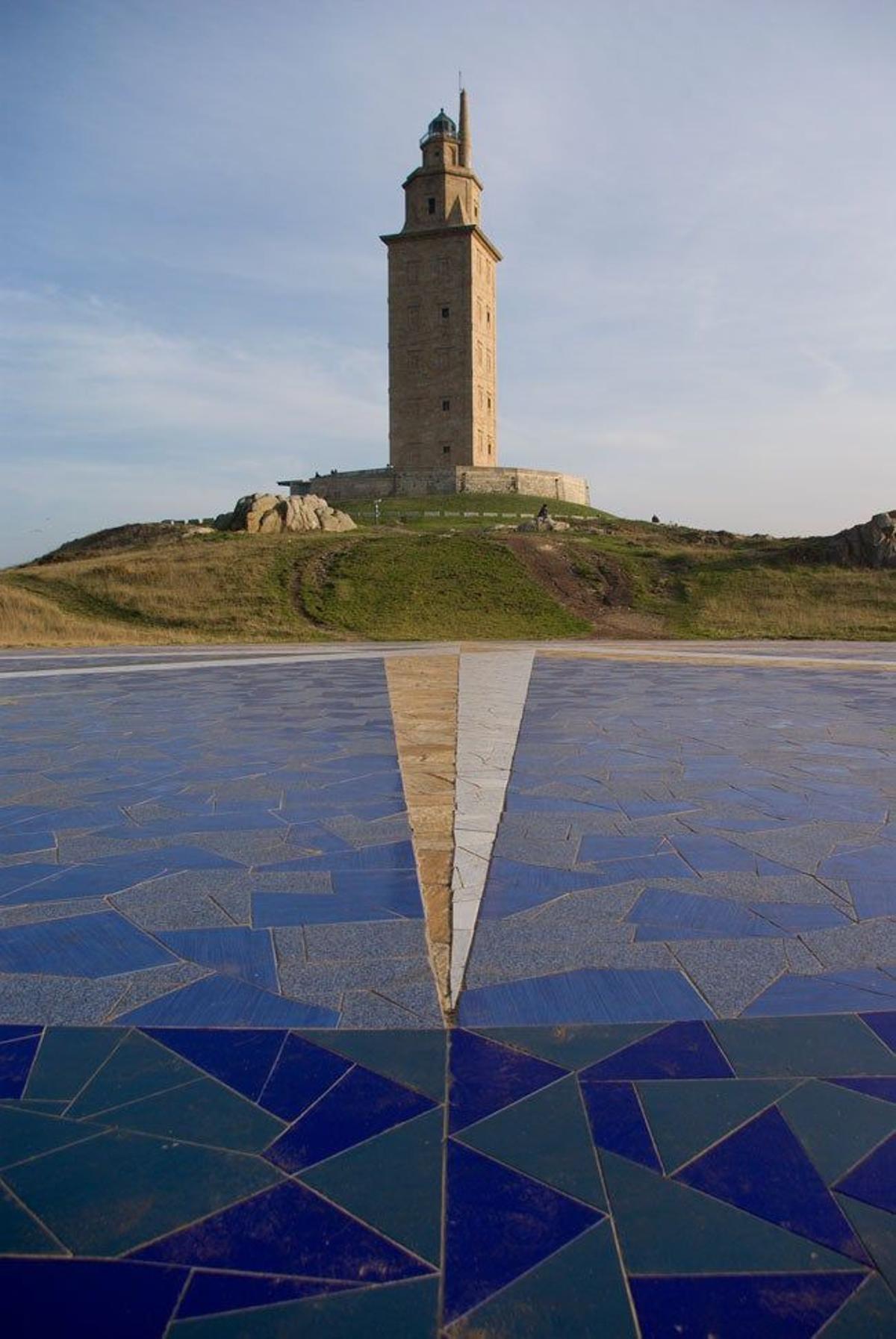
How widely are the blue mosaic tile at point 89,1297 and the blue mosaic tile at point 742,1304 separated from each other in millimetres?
807

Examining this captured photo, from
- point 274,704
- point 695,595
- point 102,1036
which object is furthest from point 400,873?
point 695,595

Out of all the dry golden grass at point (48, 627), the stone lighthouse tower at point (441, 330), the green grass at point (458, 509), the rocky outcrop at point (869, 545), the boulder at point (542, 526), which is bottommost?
the dry golden grass at point (48, 627)

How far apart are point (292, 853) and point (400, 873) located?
54 cm

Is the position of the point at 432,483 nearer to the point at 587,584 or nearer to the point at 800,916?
the point at 587,584

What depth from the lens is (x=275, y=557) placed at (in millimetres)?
31312

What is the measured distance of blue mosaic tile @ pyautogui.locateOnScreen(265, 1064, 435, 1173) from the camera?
1916 millimetres

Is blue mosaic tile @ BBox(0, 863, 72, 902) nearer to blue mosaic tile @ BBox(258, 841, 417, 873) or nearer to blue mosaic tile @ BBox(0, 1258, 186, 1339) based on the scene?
blue mosaic tile @ BBox(258, 841, 417, 873)

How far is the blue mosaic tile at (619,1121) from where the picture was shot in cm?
191

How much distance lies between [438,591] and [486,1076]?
2611 centimetres

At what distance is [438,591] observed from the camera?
28109 millimetres

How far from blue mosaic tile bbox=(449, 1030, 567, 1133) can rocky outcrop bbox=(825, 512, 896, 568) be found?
3030cm

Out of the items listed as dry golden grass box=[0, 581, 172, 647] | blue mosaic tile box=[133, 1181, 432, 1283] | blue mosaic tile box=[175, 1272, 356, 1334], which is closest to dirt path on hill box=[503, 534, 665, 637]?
dry golden grass box=[0, 581, 172, 647]

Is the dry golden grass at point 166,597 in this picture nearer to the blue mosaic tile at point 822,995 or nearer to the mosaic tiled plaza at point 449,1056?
the mosaic tiled plaza at point 449,1056

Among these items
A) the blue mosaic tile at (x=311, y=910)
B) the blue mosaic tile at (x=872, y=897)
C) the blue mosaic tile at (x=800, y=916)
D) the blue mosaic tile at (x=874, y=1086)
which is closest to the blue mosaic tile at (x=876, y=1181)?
the blue mosaic tile at (x=874, y=1086)
